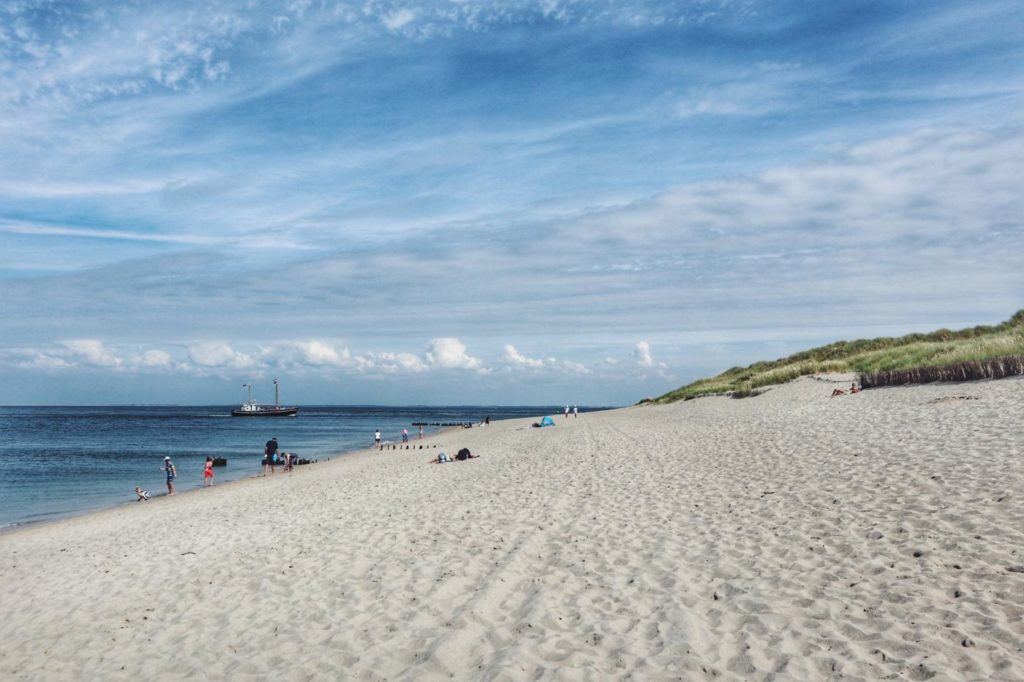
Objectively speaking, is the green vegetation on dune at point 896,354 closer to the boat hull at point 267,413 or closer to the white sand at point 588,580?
the white sand at point 588,580

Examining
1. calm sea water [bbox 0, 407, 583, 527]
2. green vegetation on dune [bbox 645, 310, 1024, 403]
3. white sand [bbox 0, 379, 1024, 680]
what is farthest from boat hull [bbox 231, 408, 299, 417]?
white sand [bbox 0, 379, 1024, 680]

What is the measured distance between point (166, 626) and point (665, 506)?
8.54m

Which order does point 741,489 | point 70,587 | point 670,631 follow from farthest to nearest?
point 741,489 → point 70,587 → point 670,631

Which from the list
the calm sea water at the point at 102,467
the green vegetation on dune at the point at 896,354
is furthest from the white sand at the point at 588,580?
the green vegetation on dune at the point at 896,354

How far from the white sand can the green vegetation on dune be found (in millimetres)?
16897

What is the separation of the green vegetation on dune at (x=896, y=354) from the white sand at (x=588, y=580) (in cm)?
1690

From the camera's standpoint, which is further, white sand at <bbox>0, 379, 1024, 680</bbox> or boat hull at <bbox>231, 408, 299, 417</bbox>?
boat hull at <bbox>231, 408, 299, 417</bbox>

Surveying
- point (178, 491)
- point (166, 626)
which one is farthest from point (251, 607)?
point (178, 491)

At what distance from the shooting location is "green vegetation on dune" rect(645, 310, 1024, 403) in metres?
30.4

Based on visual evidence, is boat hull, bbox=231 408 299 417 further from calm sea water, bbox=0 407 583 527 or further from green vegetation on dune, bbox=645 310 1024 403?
green vegetation on dune, bbox=645 310 1024 403

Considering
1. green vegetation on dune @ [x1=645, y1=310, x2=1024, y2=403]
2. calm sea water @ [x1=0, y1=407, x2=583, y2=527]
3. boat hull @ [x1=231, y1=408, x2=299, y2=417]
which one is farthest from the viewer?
boat hull @ [x1=231, y1=408, x2=299, y2=417]

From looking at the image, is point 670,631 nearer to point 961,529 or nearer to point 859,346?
point 961,529

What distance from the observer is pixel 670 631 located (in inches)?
264

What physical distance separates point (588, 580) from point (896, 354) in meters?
40.6
